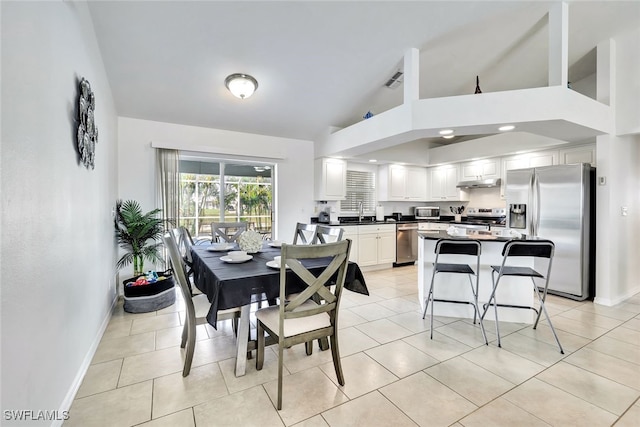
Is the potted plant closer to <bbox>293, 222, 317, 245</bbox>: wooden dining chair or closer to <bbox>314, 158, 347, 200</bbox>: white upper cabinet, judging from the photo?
<bbox>293, 222, 317, 245</bbox>: wooden dining chair

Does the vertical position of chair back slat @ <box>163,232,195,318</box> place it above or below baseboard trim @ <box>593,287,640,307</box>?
above

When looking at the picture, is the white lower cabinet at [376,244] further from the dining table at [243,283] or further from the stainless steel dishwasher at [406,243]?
the dining table at [243,283]

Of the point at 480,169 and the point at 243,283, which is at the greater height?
the point at 480,169

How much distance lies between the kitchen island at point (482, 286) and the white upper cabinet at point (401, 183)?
2.90 meters

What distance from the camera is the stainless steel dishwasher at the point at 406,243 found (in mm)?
5645

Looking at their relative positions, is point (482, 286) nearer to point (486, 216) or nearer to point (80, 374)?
point (486, 216)

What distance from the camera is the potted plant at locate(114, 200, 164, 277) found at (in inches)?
137

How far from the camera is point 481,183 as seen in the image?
5.29 meters

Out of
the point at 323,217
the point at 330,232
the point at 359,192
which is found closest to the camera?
the point at 330,232

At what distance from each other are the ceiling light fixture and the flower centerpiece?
1.88 meters

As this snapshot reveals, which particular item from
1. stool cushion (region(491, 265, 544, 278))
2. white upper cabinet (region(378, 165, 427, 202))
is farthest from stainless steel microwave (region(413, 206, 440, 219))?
stool cushion (region(491, 265, 544, 278))

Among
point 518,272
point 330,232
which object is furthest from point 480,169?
point 330,232

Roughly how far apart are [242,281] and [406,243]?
450cm

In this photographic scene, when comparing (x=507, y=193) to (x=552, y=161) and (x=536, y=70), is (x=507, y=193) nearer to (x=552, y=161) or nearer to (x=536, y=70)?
(x=552, y=161)
